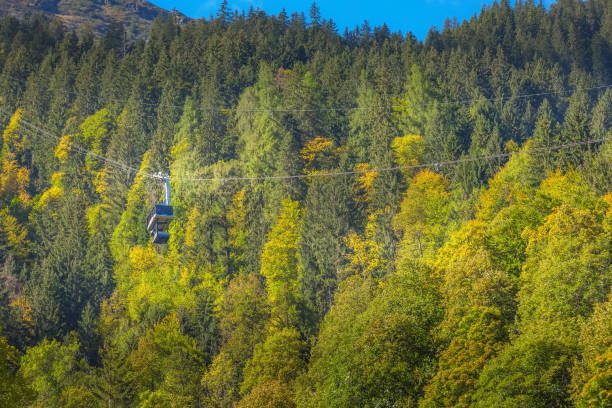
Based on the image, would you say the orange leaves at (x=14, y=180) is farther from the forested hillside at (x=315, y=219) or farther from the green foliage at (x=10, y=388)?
the green foliage at (x=10, y=388)

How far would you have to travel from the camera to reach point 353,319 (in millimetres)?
63594

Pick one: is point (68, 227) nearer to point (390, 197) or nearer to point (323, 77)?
point (323, 77)

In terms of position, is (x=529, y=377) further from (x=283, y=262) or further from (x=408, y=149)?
(x=408, y=149)

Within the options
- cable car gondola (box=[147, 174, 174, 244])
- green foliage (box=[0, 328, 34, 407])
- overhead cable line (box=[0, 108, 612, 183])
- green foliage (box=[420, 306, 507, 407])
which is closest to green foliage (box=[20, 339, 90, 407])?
overhead cable line (box=[0, 108, 612, 183])

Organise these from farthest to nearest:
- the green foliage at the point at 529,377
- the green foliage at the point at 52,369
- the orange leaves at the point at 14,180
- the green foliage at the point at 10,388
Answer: the orange leaves at the point at 14,180
the green foliage at the point at 52,369
the green foliage at the point at 10,388
the green foliage at the point at 529,377

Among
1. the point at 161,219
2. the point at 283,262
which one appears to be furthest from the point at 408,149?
the point at 161,219

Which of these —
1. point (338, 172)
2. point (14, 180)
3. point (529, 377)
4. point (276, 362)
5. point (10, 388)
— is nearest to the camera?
point (529, 377)

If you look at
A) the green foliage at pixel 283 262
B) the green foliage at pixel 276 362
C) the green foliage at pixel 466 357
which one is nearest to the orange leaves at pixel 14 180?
the green foliage at pixel 283 262

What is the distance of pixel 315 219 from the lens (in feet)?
289

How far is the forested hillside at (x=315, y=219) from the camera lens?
2069 inches

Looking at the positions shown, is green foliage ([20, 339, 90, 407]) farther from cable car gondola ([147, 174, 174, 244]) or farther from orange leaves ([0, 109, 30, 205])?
orange leaves ([0, 109, 30, 205])

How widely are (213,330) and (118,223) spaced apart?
38062mm

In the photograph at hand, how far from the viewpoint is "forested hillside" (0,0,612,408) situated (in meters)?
52.6

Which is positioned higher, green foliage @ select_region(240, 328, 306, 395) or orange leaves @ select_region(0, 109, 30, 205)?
orange leaves @ select_region(0, 109, 30, 205)
